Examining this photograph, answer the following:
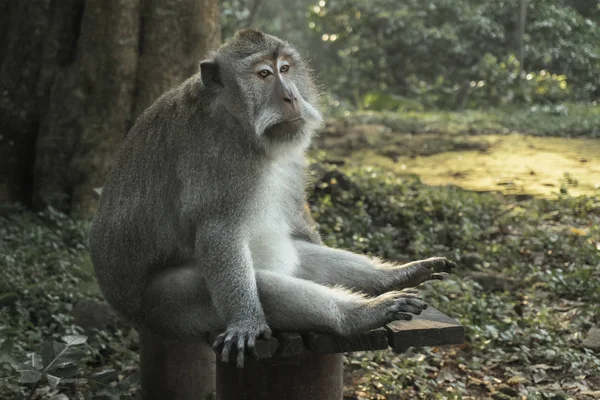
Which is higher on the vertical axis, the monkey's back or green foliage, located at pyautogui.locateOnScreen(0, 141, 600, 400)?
the monkey's back

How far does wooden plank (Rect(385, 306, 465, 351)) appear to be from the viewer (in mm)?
3223

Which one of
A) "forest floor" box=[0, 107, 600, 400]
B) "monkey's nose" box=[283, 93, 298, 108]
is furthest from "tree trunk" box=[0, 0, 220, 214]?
"monkey's nose" box=[283, 93, 298, 108]

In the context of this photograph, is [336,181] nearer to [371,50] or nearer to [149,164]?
[149,164]

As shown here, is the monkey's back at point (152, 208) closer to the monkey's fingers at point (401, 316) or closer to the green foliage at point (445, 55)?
the monkey's fingers at point (401, 316)

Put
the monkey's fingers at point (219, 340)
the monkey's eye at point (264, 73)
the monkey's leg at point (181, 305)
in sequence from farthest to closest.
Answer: the monkey's eye at point (264, 73) < the monkey's leg at point (181, 305) < the monkey's fingers at point (219, 340)

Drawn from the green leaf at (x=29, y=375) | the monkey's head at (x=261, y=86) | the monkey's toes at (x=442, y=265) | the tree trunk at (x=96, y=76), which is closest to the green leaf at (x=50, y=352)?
the green leaf at (x=29, y=375)

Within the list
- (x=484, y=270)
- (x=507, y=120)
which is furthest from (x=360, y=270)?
(x=507, y=120)

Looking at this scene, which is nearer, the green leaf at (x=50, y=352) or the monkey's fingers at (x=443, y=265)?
the monkey's fingers at (x=443, y=265)

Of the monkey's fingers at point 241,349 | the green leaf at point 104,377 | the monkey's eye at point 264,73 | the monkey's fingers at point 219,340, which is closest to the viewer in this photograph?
the monkey's fingers at point 241,349

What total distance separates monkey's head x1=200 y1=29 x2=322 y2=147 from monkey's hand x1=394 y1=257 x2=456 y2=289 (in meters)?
0.79

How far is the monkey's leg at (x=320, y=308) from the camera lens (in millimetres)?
3146

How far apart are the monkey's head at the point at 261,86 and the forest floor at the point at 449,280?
145cm

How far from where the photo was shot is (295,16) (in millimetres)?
22812

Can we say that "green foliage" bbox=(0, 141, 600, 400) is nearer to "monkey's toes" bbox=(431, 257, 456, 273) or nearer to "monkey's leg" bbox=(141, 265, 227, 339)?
"monkey's leg" bbox=(141, 265, 227, 339)
